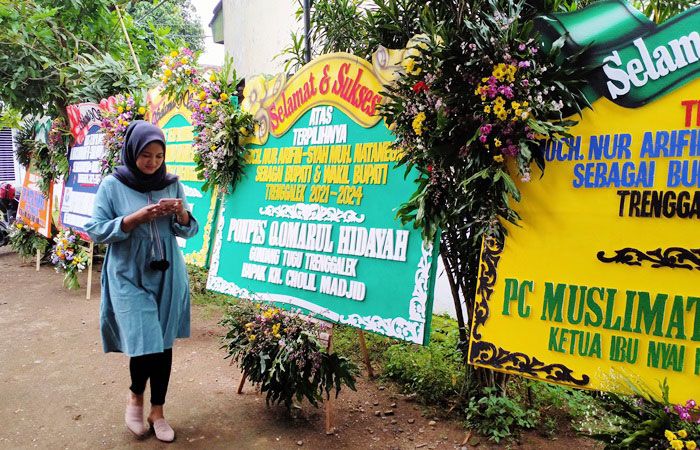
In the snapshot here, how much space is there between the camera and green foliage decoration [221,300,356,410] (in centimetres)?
308

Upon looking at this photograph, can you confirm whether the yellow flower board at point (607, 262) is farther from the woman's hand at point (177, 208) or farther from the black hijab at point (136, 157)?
the black hijab at point (136, 157)

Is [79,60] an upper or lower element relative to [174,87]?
upper

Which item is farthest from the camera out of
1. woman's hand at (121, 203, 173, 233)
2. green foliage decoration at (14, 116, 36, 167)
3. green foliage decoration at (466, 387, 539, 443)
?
green foliage decoration at (14, 116, 36, 167)

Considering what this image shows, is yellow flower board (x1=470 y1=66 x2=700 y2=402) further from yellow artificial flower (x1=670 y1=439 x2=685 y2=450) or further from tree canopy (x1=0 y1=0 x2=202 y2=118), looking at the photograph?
tree canopy (x1=0 y1=0 x2=202 y2=118)

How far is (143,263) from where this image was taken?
2.83 metres

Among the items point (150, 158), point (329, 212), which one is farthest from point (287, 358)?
point (150, 158)

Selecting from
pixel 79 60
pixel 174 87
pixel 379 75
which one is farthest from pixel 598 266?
pixel 79 60

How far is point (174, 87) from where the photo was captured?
4.81 meters

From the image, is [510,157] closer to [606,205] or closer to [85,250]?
[606,205]

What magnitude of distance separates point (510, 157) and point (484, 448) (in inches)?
62.6

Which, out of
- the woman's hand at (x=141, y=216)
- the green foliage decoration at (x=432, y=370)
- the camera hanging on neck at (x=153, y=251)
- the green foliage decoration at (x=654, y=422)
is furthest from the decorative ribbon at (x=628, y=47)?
the camera hanging on neck at (x=153, y=251)

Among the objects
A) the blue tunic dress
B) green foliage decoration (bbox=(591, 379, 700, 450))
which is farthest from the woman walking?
green foliage decoration (bbox=(591, 379, 700, 450))

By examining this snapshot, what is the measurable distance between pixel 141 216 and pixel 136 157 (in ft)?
1.05

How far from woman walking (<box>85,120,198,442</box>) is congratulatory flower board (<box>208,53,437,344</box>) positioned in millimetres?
707
